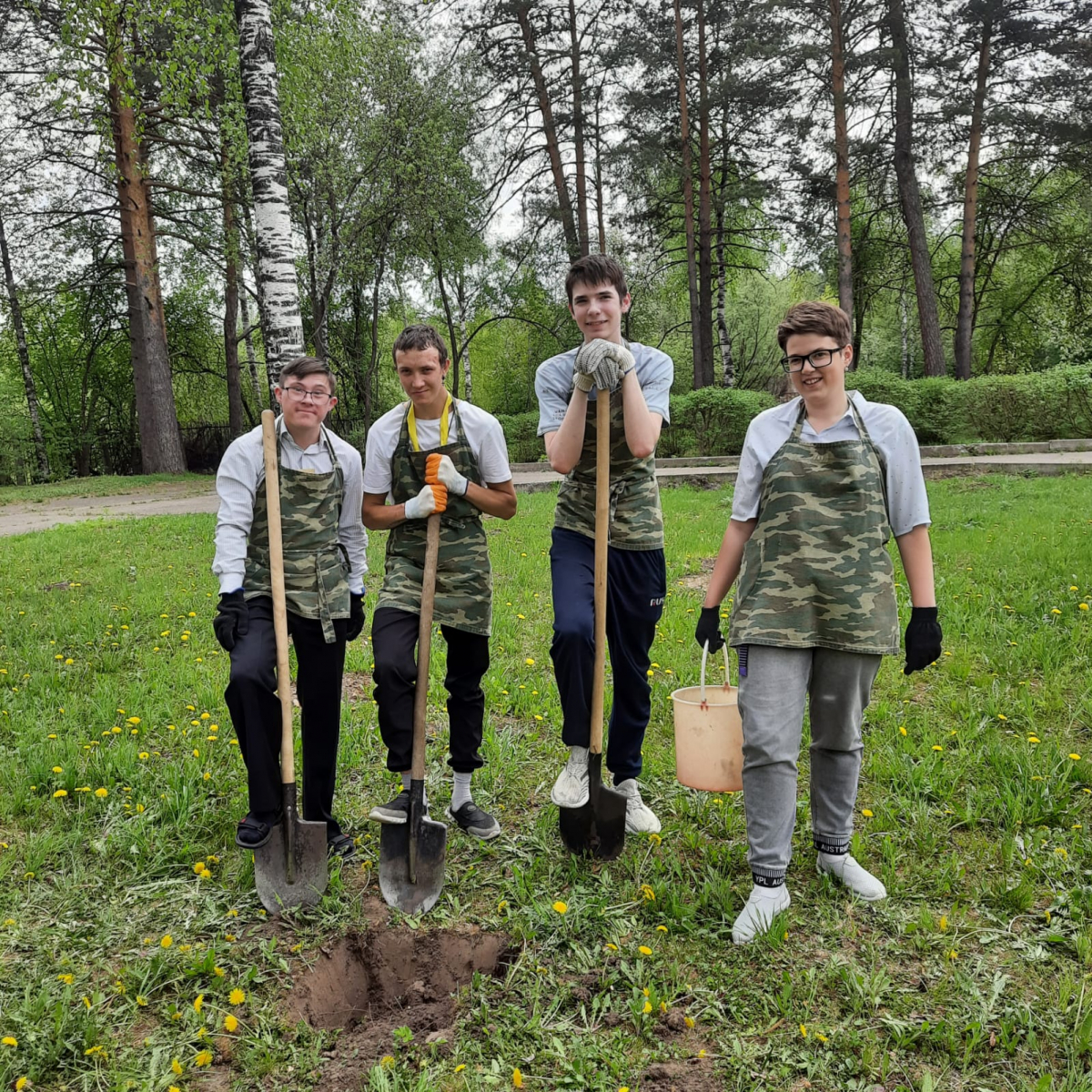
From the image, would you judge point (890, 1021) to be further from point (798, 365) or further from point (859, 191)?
point (859, 191)

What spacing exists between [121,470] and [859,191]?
79.7 ft

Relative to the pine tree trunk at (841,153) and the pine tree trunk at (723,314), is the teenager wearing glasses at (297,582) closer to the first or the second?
the pine tree trunk at (841,153)

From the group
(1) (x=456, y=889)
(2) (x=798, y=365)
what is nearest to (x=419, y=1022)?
(1) (x=456, y=889)

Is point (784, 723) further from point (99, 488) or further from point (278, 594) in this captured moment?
point (99, 488)

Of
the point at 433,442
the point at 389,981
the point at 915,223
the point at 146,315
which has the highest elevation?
the point at 915,223

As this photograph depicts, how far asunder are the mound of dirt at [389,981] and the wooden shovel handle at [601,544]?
0.78m

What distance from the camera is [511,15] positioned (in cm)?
1830

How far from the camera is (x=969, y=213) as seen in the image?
19234 mm

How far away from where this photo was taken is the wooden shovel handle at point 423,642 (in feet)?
9.73

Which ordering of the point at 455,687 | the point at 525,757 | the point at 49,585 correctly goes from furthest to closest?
the point at 49,585
the point at 525,757
the point at 455,687

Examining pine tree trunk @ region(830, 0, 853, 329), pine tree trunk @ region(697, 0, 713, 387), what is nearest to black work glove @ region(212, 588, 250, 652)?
pine tree trunk @ region(830, 0, 853, 329)

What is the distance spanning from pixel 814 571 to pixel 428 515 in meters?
1.36

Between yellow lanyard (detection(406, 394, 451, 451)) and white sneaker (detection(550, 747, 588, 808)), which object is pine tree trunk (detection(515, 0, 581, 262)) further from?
white sneaker (detection(550, 747, 588, 808))

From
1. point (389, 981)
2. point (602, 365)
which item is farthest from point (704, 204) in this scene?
point (389, 981)
